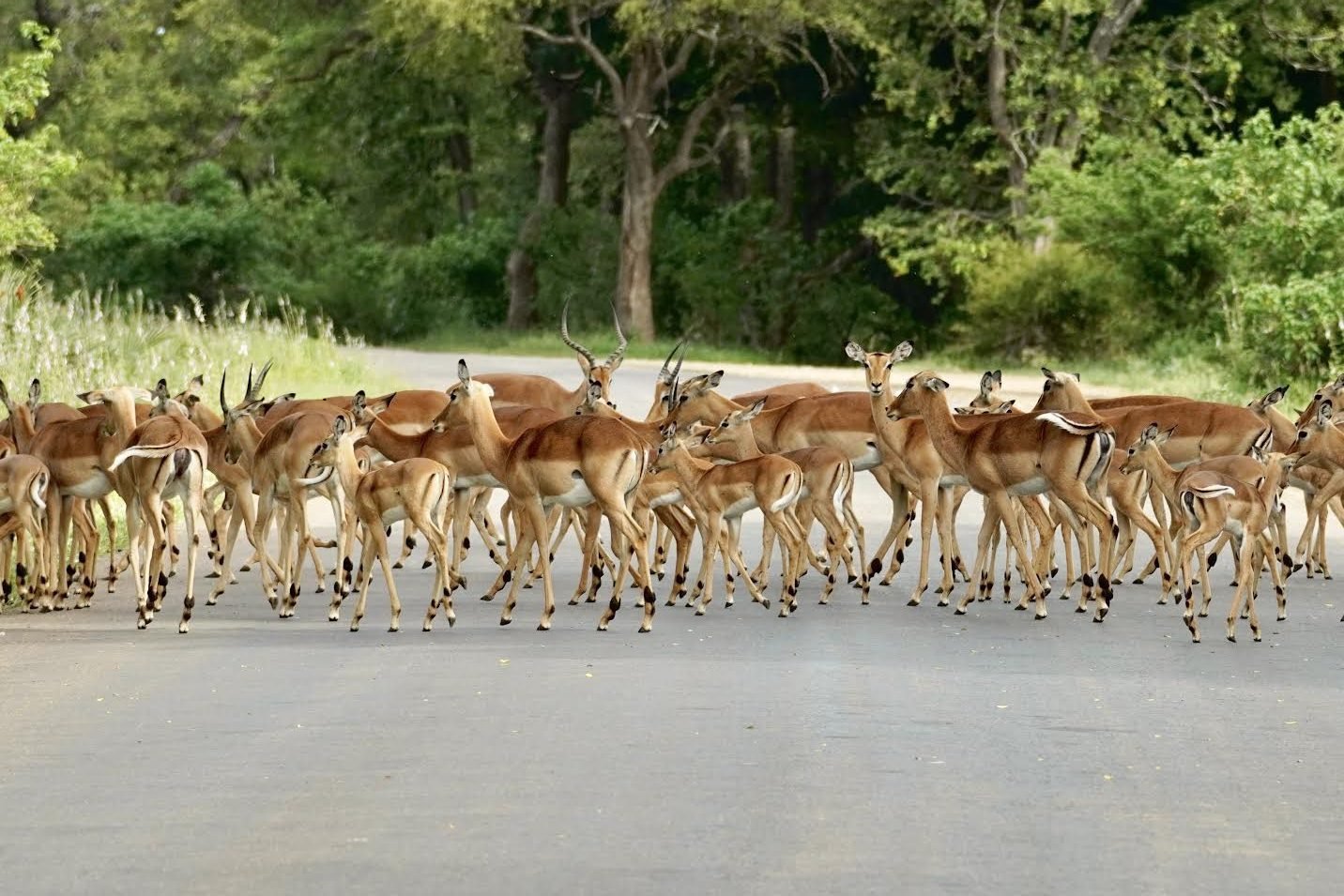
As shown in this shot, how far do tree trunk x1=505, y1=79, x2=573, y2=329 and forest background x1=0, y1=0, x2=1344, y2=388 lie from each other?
0.40 ft

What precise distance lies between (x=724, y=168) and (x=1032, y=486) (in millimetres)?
56238

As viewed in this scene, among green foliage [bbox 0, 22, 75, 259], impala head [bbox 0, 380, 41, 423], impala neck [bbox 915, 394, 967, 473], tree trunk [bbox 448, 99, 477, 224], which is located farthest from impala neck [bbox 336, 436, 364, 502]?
tree trunk [bbox 448, 99, 477, 224]

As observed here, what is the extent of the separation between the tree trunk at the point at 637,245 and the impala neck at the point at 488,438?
45.3 meters

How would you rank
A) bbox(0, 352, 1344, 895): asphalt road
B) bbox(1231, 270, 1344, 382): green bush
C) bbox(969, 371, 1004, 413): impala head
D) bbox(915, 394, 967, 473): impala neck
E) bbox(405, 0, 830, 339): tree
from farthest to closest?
1. bbox(405, 0, 830, 339): tree
2. bbox(1231, 270, 1344, 382): green bush
3. bbox(969, 371, 1004, 413): impala head
4. bbox(915, 394, 967, 473): impala neck
5. bbox(0, 352, 1344, 895): asphalt road

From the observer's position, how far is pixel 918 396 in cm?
1666

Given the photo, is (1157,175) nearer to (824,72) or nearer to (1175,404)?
(824,72)

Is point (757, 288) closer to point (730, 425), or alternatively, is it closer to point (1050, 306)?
point (1050, 306)

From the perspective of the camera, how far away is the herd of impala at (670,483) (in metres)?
14.5

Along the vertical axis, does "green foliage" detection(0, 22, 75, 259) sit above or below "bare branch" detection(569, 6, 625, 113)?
below

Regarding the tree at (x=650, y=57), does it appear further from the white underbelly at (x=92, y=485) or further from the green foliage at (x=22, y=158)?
the white underbelly at (x=92, y=485)

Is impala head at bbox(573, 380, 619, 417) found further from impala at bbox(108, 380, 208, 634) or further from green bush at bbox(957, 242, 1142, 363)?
green bush at bbox(957, 242, 1142, 363)

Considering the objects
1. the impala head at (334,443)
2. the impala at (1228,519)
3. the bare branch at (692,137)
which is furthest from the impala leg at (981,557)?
the bare branch at (692,137)

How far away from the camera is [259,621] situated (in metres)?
14.8

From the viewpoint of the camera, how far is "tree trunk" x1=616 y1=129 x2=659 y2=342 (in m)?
61.1
